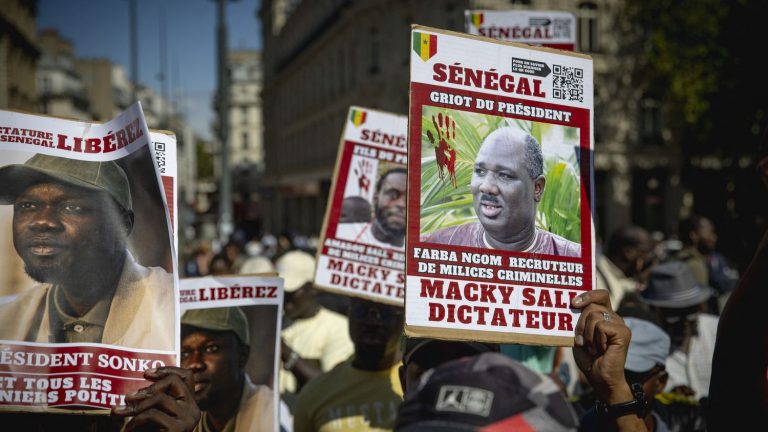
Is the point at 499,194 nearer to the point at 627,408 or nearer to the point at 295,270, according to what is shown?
the point at 627,408

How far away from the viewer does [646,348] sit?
12.3 feet

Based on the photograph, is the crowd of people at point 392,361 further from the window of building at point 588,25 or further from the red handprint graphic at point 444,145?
the window of building at point 588,25

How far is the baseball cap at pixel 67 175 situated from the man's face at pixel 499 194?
3.52 feet

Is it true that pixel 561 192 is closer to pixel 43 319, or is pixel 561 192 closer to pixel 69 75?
pixel 43 319

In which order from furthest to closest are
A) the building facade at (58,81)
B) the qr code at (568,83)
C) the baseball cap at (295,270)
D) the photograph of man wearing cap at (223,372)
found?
the building facade at (58,81)
the baseball cap at (295,270)
the photograph of man wearing cap at (223,372)
the qr code at (568,83)

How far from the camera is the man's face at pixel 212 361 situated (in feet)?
11.2

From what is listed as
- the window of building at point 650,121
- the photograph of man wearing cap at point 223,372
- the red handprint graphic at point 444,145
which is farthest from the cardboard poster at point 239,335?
the window of building at point 650,121

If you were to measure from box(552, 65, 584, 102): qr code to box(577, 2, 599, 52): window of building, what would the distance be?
30042 mm

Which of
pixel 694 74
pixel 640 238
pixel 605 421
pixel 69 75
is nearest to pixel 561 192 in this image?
pixel 605 421

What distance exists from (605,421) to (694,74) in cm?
2447

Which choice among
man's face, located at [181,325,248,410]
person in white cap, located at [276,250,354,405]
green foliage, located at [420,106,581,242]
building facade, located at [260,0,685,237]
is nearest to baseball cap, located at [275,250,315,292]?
person in white cap, located at [276,250,354,405]

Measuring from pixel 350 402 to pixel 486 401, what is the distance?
2442 millimetres

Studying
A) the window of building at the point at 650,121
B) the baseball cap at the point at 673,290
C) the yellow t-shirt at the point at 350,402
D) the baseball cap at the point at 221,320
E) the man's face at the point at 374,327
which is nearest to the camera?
the baseball cap at the point at 221,320

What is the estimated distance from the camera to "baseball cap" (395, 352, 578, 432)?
163 centimetres
